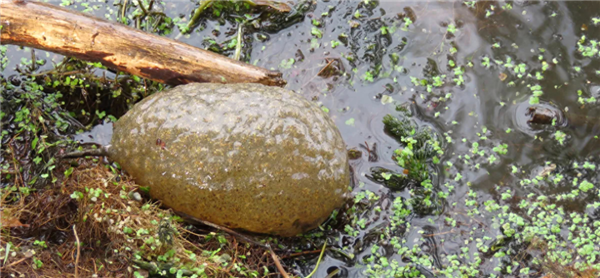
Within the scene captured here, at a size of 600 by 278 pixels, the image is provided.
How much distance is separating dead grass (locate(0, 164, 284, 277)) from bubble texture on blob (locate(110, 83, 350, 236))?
0.52 ft

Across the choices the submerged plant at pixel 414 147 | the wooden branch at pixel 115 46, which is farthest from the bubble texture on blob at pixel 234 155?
the submerged plant at pixel 414 147

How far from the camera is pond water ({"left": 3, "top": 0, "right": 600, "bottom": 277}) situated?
3863mm

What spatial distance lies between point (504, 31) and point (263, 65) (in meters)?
2.12

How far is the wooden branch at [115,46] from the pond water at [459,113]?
0.67 meters

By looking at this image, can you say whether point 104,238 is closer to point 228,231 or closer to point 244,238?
point 228,231

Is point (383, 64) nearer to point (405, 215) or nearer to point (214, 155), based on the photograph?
point (405, 215)

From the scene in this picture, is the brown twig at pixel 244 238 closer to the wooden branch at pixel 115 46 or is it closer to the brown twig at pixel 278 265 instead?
the brown twig at pixel 278 265

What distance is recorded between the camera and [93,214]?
3396 mm

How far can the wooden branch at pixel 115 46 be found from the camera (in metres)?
3.55

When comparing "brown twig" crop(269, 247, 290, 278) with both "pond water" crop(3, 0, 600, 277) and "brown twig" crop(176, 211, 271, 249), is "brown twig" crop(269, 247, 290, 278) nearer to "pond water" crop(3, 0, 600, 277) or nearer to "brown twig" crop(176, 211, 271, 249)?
"brown twig" crop(176, 211, 271, 249)

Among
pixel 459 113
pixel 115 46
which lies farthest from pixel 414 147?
pixel 115 46

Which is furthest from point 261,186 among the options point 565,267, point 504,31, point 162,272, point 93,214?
point 504,31

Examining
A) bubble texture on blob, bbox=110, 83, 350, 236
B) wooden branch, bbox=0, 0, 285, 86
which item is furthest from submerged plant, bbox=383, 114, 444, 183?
wooden branch, bbox=0, 0, 285, 86

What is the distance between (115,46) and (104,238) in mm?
1297
